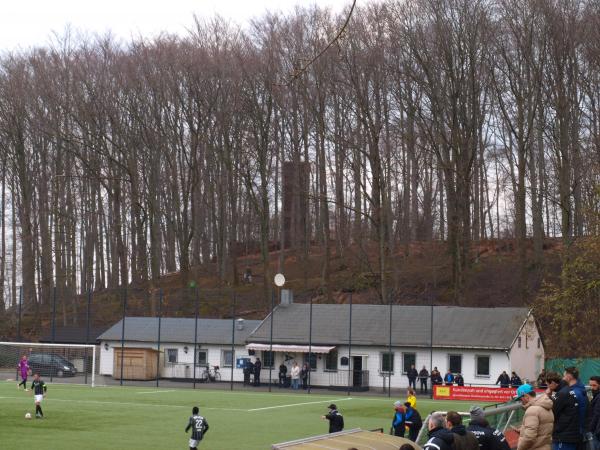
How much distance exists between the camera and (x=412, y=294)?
6266cm

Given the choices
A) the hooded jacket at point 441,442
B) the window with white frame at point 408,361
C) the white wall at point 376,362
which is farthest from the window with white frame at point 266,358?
the hooded jacket at point 441,442

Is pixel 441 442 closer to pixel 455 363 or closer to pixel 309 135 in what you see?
pixel 455 363

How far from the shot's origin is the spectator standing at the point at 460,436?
9781 millimetres

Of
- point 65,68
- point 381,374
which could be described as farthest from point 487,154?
point 65,68

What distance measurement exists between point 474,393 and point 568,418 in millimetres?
28609

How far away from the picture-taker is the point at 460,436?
988 centimetres

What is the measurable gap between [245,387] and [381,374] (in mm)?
7264

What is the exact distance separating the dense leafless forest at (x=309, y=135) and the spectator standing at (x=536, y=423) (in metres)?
37.0

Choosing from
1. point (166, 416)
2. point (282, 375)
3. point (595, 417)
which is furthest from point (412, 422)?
point (282, 375)

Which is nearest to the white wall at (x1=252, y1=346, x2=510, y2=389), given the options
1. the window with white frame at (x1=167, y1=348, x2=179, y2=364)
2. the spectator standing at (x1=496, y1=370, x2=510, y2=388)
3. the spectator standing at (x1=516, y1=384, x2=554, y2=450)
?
the spectator standing at (x1=496, y1=370, x2=510, y2=388)

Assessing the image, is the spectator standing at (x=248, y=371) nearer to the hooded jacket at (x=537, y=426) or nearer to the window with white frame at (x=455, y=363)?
the window with white frame at (x=455, y=363)

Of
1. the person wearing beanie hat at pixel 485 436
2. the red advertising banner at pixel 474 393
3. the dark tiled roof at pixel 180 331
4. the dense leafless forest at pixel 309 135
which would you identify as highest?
the dense leafless forest at pixel 309 135

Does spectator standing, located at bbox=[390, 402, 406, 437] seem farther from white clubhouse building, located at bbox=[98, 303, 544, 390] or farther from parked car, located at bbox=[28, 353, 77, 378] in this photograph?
parked car, located at bbox=[28, 353, 77, 378]

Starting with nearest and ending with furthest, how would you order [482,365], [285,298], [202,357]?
[482,365]
[202,357]
[285,298]
